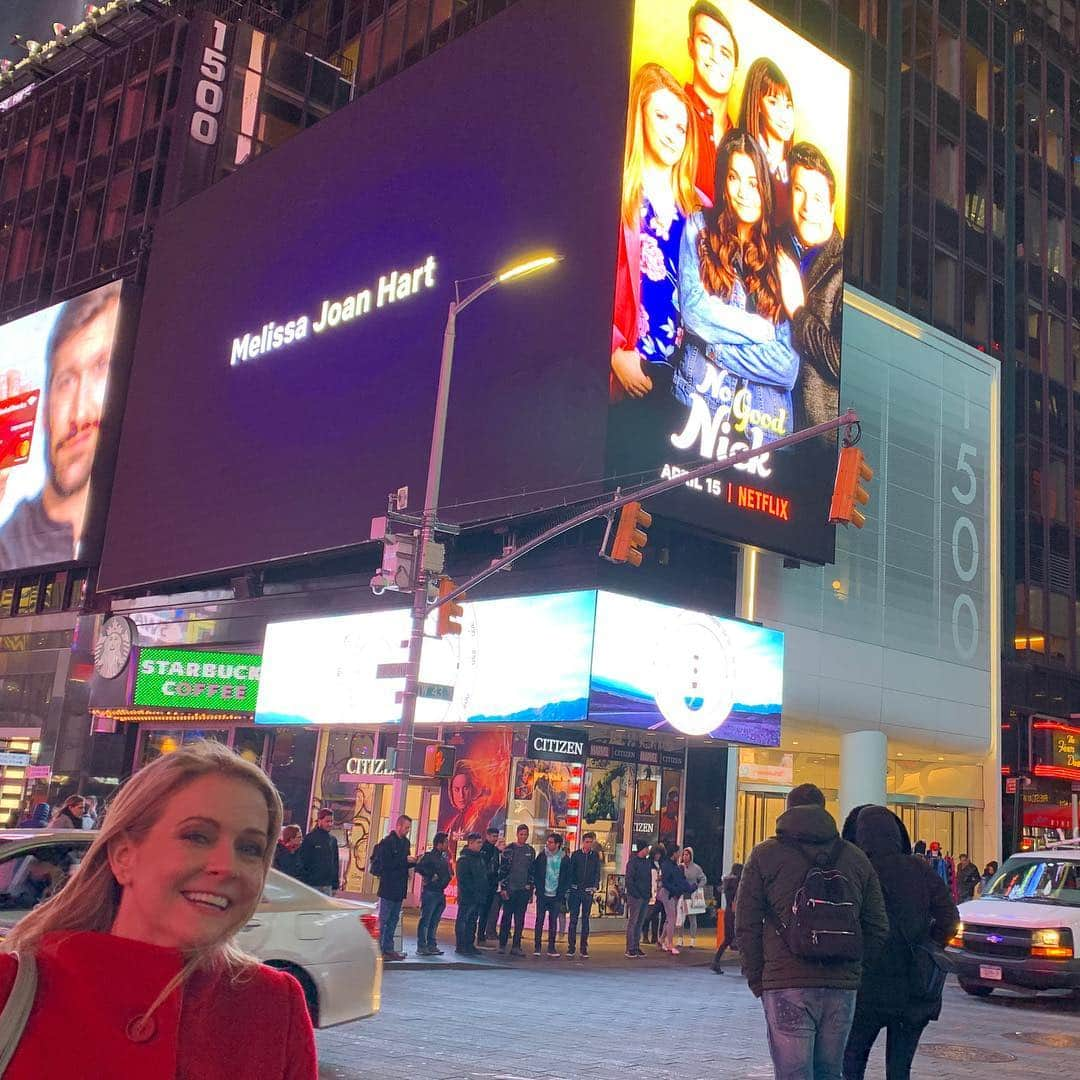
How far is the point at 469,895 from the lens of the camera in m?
20.0

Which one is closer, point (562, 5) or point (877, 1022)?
point (877, 1022)

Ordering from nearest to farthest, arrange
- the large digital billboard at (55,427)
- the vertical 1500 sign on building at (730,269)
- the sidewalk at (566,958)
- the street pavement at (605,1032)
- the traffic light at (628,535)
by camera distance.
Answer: the street pavement at (605,1032), the traffic light at (628,535), the sidewalk at (566,958), the vertical 1500 sign on building at (730,269), the large digital billboard at (55,427)

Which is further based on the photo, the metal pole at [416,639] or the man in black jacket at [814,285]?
the man in black jacket at [814,285]

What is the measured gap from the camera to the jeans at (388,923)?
1838cm

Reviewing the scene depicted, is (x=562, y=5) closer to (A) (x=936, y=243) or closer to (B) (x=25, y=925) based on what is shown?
(A) (x=936, y=243)

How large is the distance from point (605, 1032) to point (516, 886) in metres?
8.88

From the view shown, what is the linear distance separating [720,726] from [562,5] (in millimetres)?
16614

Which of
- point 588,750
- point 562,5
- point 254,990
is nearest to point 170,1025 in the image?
point 254,990

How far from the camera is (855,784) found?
30.9m

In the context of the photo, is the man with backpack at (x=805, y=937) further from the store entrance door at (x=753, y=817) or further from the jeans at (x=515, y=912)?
the store entrance door at (x=753, y=817)

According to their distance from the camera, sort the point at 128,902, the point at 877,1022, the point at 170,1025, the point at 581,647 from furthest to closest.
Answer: the point at 581,647 < the point at 877,1022 < the point at 128,902 < the point at 170,1025

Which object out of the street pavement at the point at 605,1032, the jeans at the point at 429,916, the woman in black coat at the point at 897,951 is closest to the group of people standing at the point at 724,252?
the jeans at the point at 429,916

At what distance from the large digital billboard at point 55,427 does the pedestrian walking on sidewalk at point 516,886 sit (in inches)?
920

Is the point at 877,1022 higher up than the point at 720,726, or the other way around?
the point at 720,726
